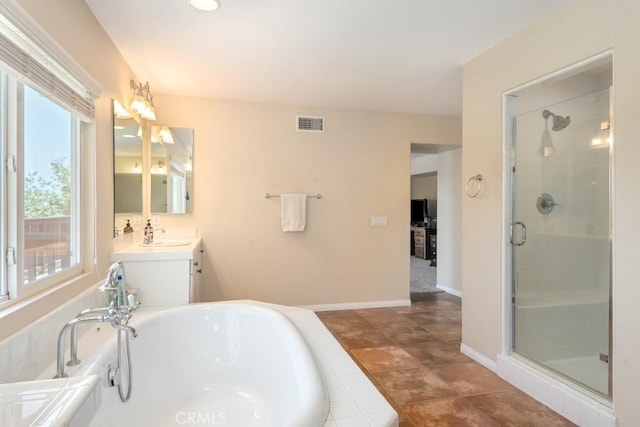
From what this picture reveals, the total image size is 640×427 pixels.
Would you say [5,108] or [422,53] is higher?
[422,53]

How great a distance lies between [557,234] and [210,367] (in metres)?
2.56

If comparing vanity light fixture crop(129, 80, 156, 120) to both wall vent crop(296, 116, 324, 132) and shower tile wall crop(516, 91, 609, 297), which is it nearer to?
wall vent crop(296, 116, 324, 132)

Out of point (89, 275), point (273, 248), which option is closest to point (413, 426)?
point (89, 275)

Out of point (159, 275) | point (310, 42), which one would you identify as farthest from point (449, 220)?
point (159, 275)

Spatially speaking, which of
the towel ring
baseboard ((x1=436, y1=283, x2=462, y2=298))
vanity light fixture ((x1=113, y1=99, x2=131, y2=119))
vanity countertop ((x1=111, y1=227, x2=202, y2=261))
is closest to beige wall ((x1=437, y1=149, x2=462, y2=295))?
baseboard ((x1=436, y1=283, x2=462, y2=298))

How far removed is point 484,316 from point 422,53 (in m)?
2.01

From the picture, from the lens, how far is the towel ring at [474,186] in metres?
2.61

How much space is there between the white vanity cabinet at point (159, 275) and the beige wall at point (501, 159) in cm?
216

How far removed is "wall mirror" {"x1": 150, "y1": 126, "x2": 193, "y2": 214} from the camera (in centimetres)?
343

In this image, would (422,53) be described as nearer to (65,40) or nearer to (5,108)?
(65,40)

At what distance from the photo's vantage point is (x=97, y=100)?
2.12 metres

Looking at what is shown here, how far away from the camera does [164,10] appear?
2.00 m

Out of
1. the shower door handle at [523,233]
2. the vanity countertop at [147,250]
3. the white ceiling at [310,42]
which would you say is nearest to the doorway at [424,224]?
the shower door handle at [523,233]

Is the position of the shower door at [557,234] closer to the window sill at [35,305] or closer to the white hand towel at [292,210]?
the white hand towel at [292,210]
